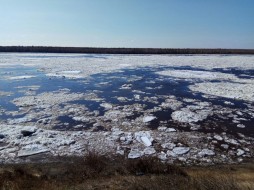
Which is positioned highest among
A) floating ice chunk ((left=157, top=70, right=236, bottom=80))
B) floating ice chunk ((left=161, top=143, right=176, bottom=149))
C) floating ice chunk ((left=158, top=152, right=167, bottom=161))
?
floating ice chunk ((left=157, top=70, right=236, bottom=80))

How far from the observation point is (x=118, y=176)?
16.2ft

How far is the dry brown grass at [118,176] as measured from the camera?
4.46 metres

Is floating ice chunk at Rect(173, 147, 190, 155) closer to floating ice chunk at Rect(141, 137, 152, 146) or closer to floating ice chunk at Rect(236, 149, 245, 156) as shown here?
floating ice chunk at Rect(141, 137, 152, 146)

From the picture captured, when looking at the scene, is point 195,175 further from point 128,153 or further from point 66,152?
point 66,152

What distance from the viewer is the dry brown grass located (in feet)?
14.6

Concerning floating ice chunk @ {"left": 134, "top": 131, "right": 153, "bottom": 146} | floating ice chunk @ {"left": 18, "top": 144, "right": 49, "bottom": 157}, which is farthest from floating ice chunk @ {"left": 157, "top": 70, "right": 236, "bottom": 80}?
floating ice chunk @ {"left": 18, "top": 144, "right": 49, "bottom": 157}

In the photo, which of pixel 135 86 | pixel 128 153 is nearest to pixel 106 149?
pixel 128 153

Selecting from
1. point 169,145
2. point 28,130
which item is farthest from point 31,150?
point 169,145

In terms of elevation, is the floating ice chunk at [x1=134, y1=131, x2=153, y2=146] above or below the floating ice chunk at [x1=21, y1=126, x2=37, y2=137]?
below

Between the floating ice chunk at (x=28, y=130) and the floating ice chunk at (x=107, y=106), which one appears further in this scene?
the floating ice chunk at (x=107, y=106)

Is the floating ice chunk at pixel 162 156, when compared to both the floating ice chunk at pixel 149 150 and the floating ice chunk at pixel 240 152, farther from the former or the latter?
the floating ice chunk at pixel 240 152

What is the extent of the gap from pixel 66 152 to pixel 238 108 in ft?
21.6

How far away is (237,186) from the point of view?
449 centimetres

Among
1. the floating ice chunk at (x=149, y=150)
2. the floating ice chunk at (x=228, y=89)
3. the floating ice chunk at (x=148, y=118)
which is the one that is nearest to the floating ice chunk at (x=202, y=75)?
the floating ice chunk at (x=228, y=89)
